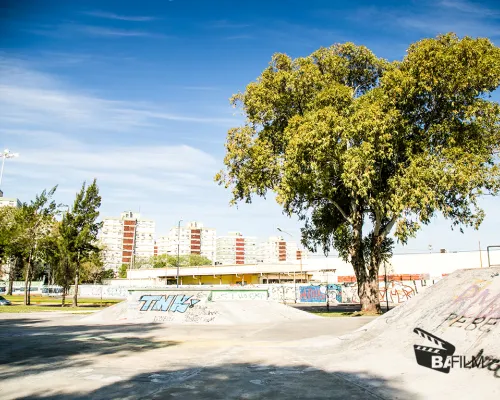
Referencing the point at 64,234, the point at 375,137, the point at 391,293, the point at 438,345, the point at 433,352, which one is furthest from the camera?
the point at 391,293

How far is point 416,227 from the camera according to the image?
2333 centimetres

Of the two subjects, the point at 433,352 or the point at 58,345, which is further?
the point at 58,345

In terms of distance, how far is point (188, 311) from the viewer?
81.4 ft

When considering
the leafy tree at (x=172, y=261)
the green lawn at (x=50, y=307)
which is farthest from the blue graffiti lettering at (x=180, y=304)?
the leafy tree at (x=172, y=261)

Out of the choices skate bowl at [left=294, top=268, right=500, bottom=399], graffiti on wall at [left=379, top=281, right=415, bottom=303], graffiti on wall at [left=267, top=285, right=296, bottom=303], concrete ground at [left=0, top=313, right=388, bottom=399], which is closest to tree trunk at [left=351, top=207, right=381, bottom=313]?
concrete ground at [left=0, top=313, right=388, bottom=399]

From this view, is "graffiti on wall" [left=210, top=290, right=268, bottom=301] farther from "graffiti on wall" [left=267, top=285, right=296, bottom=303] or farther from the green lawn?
"graffiti on wall" [left=267, top=285, right=296, bottom=303]

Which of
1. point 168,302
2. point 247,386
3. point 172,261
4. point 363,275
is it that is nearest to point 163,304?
point 168,302

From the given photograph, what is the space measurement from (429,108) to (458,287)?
17.7m

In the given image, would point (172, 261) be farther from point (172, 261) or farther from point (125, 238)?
point (125, 238)

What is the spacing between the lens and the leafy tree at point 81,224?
3841 centimetres

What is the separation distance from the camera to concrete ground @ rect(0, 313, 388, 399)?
7590mm

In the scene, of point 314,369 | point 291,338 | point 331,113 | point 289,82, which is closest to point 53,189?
point 289,82

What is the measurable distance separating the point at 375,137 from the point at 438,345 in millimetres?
16629

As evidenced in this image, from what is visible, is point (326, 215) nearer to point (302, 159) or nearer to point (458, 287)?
point (302, 159)
